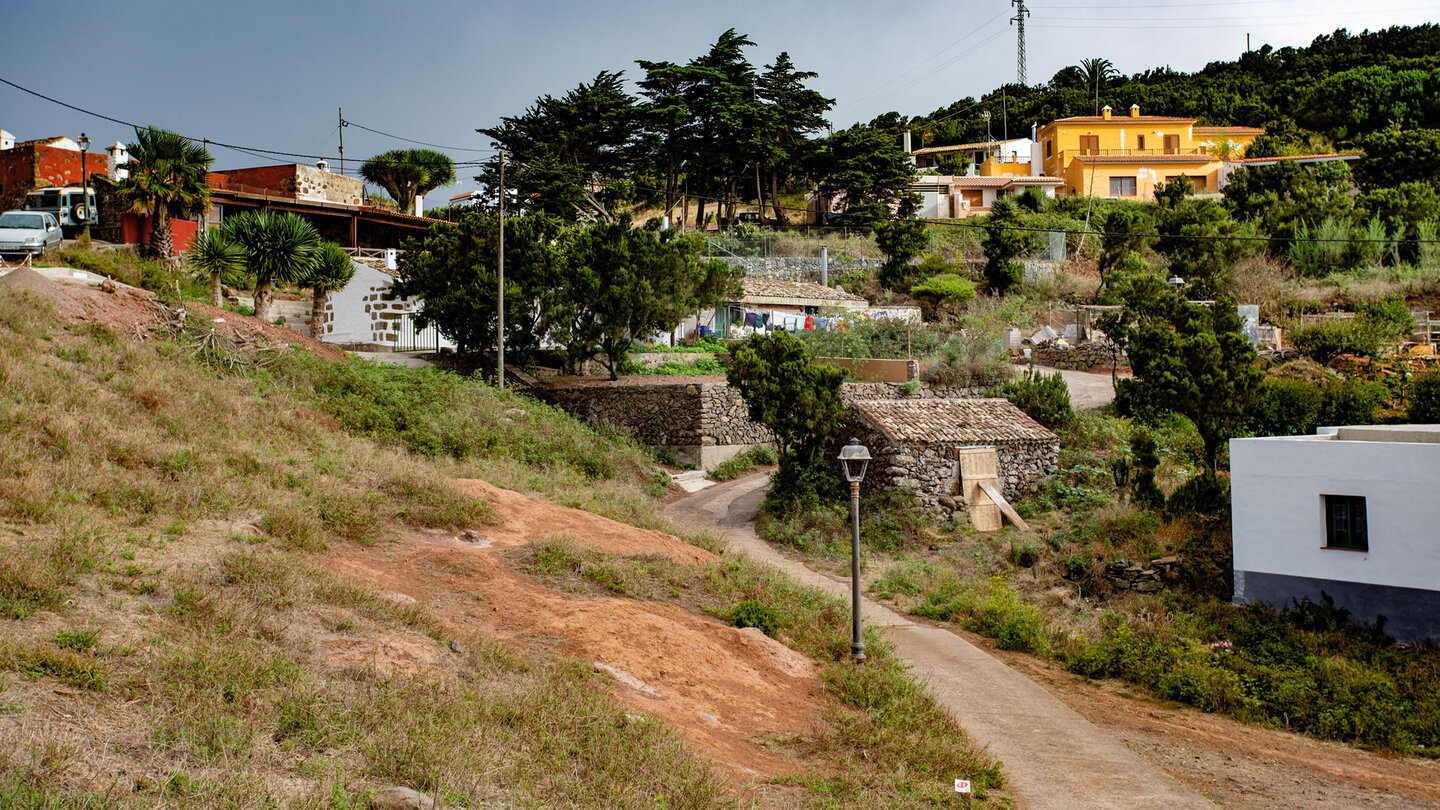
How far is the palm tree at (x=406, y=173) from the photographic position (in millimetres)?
54312

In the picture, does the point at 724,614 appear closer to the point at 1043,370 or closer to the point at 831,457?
the point at 831,457

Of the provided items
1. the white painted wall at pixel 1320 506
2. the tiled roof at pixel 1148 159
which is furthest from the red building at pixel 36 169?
the tiled roof at pixel 1148 159

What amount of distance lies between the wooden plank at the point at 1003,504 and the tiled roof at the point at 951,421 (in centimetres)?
119

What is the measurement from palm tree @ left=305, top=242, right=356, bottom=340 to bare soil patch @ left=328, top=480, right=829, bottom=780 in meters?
18.5

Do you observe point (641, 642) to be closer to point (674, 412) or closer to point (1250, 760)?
point (1250, 760)

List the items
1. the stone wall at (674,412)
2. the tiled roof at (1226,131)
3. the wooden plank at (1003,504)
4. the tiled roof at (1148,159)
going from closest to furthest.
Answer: the wooden plank at (1003,504), the stone wall at (674,412), the tiled roof at (1148,159), the tiled roof at (1226,131)

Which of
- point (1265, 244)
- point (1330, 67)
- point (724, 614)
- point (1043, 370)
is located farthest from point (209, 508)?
→ point (1330, 67)

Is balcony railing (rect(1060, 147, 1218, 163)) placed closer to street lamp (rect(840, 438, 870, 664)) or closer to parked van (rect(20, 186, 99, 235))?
parked van (rect(20, 186, 99, 235))

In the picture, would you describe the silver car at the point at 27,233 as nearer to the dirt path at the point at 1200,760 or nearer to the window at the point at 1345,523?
the dirt path at the point at 1200,760

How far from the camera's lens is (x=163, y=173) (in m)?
28.0

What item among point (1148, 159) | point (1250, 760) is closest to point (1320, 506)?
point (1250, 760)

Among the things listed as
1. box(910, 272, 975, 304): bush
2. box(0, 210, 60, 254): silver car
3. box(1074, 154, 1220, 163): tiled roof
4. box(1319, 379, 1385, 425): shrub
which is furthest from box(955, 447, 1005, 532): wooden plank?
box(1074, 154, 1220, 163): tiled roof

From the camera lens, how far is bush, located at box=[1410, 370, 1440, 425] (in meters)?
22.5

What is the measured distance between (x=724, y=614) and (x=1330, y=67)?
304ft
